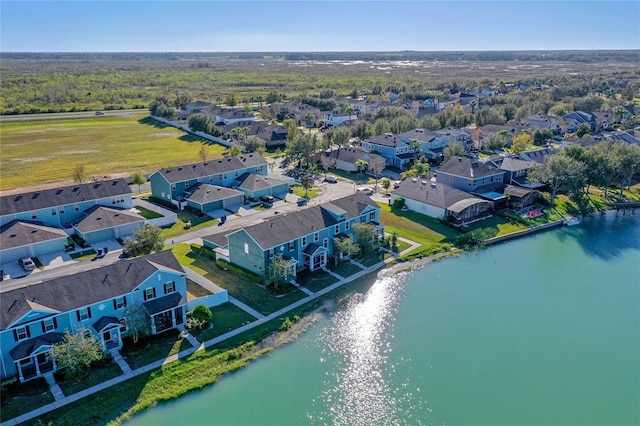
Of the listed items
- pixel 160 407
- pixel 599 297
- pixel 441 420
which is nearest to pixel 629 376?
pixel 599 297

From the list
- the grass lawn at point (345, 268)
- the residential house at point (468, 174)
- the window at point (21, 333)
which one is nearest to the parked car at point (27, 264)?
the window at point (21, 333)

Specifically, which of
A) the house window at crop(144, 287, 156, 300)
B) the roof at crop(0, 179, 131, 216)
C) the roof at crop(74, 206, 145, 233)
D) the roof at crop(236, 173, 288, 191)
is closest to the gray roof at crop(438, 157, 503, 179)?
the roof at crop(236, 173, 288, 191)

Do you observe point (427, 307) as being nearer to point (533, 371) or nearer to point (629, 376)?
→ point (533, 371)

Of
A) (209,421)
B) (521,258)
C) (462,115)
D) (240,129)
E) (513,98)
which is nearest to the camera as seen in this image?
(209,421)

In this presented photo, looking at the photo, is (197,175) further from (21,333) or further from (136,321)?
(21,333)

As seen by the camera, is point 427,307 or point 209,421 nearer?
point 209,421
